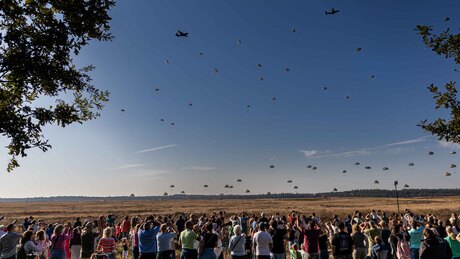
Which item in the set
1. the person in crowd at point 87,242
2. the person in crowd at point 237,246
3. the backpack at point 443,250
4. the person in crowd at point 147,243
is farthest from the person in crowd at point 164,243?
the backpack at point 443,250

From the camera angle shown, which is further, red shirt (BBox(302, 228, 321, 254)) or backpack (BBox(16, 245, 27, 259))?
red shirt (BBox(302, 228, 321, 254))

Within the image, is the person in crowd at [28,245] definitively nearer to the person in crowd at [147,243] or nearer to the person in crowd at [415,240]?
the person in crowd at [147,243]

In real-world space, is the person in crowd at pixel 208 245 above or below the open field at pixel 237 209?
above

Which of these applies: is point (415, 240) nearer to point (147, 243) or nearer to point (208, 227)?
point (208, 227)

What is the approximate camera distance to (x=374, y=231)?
12.8m

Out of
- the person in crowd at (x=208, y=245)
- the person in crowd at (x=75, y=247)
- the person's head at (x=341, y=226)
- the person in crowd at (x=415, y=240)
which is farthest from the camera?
the person in crowd at (x=415, y=240)

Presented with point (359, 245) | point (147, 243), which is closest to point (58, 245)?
point (147, 243)

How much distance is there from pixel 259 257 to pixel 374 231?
4904 millimetres

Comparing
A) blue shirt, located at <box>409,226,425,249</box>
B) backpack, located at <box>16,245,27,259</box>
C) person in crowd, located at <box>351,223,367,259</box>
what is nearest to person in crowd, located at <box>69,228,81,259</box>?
backpack, located at <box>16,245,27,259</box>

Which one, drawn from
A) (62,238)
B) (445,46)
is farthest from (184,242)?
(445,46)

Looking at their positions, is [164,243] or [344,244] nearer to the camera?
[164,243]

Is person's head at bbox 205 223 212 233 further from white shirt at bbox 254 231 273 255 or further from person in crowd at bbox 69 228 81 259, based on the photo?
person in crowd at bbox 69 228 81 259

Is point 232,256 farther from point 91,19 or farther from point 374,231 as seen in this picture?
point 91,19

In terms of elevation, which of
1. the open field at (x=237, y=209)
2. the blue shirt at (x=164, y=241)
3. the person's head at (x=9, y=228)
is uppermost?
the person's head at (x=9, y=228)
